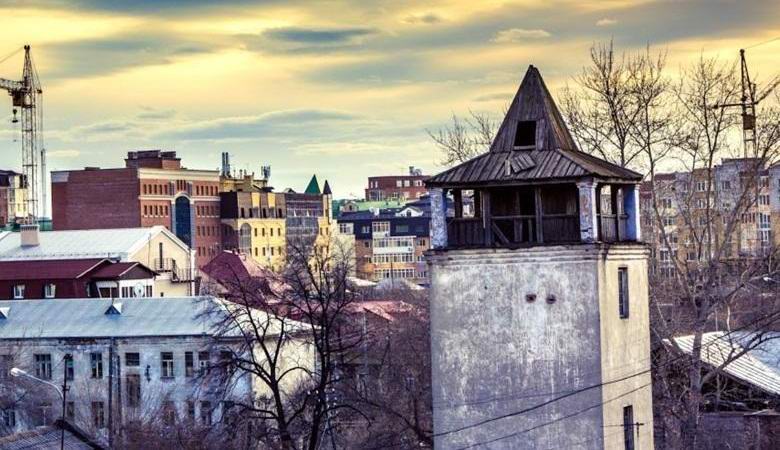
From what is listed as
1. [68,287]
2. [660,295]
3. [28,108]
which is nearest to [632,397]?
[660,295]

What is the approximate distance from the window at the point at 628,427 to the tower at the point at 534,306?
0.06ft

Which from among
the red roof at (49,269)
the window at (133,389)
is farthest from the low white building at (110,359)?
the red roof at (49,269)

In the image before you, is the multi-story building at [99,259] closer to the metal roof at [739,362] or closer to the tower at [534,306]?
the metal roof at [739,362]

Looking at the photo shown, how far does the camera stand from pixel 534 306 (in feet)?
121

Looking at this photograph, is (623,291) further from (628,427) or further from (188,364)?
(188,364)

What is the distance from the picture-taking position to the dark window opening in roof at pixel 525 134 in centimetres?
3862

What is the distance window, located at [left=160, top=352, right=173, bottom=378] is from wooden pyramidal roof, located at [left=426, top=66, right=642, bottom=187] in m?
47.8

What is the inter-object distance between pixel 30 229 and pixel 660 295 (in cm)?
6336

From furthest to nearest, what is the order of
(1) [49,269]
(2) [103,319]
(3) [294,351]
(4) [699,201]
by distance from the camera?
(1) [49,269] < (2) [103,319] < (3) [294,351] < (4) [699,201]

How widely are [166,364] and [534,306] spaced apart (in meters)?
50.0

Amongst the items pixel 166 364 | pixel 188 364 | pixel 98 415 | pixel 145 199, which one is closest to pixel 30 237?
pixel 166 364

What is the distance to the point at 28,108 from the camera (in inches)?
7269

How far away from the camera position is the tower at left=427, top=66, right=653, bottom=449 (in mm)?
36656

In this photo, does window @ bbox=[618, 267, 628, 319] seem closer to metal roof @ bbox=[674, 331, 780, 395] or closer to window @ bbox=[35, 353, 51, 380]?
metal roof @ bbox=[674, 331, 780, 395]
